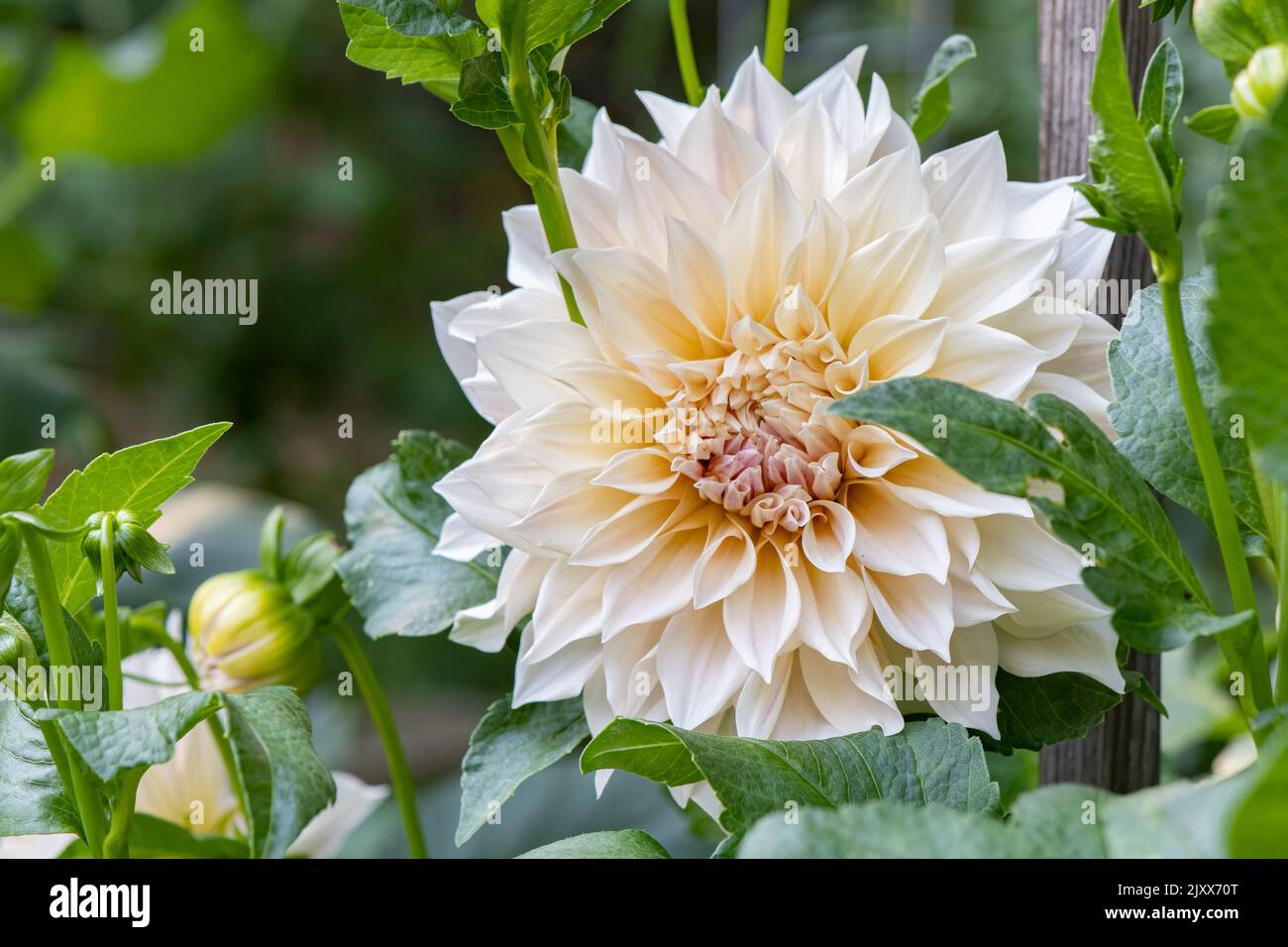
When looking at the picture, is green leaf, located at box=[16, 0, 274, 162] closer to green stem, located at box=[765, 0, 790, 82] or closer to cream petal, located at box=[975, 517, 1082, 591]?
green stem, located at box=[765, 0, 790, 82]

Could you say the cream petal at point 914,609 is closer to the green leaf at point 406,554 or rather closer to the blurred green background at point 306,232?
the green leaf at point 406,554

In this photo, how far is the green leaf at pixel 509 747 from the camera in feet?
1.04

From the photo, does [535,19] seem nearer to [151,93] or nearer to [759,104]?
[759,104]

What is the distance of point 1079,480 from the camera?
Result: 9.5 inches

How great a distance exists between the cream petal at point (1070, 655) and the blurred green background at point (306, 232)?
34.6 inches

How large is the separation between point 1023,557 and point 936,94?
0.52 ft

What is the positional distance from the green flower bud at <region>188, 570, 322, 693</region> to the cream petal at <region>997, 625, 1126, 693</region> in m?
0.22

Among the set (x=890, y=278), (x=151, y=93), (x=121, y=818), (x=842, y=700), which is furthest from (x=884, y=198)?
(x=151, y=93)

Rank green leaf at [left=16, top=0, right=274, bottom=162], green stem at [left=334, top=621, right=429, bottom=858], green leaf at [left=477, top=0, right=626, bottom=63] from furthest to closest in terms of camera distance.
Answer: green leaf at [left=16, top=0, right=274, bottom=162]
green stem at [left=334, top=621, right=429, bottom=858]
green leaf at [left=477, top=0, right=626, bottom=63]

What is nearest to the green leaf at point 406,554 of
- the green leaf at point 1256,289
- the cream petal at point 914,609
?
the cream petal at point 914,609

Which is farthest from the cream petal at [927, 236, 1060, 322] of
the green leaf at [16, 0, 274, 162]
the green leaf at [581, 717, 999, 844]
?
the green leaf at [16, 0, 274, 162]

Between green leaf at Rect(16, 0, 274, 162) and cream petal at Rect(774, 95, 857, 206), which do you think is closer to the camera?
cream petal at Rect(774, 95, 857, 206)

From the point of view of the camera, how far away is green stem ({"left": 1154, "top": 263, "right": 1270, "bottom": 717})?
240 millimetres
